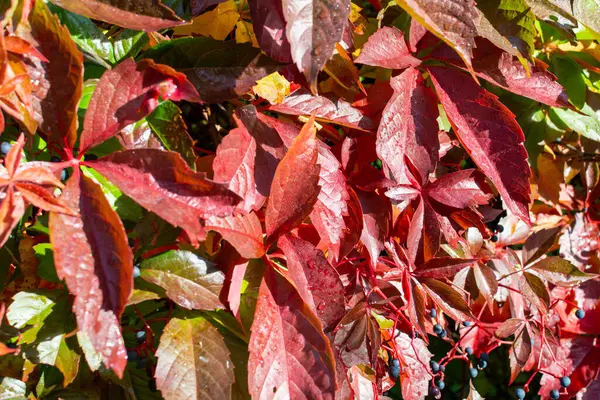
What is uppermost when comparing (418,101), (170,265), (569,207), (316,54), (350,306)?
(316,54)

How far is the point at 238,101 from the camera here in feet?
3.22

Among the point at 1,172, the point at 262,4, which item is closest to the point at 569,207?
the point at 262,4

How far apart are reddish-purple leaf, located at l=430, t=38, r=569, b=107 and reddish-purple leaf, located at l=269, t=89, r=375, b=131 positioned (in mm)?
183

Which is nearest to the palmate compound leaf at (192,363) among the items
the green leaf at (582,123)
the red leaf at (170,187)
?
the red leaf at (170,187)

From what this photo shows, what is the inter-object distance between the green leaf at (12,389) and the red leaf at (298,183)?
0.41m

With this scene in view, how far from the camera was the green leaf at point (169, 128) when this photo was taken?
764 millimetres

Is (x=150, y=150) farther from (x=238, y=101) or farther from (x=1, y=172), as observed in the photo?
(x=238, y=101)

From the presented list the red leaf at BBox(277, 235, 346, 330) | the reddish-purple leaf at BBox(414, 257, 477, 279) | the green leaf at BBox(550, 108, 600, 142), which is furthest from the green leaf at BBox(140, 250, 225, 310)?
the green leaf at BBox(550, 108, 600, 142)

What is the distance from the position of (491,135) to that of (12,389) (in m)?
0.79

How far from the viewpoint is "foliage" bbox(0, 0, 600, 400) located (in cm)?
63

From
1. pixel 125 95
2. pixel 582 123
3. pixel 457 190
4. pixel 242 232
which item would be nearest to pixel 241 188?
pixel 242 232

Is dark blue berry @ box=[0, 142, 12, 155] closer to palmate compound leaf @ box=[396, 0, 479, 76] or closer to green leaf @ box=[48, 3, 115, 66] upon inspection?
green leaf @ box=[48, 3, 115, 66]

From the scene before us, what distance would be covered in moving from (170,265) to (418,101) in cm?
47

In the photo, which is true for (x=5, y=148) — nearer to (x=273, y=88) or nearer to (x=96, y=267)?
(x=96, y=267)
